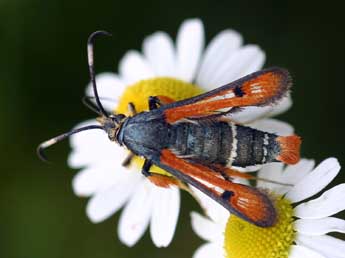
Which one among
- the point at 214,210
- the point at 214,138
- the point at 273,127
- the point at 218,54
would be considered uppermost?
the point at 218,54

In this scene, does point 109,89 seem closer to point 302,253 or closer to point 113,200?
point 113,200

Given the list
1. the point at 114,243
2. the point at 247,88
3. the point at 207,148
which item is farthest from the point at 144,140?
the point at 114,243

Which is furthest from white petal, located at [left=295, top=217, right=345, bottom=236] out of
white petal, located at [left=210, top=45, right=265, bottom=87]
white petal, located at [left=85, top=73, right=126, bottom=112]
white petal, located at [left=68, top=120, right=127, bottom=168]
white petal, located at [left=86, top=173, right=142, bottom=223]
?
white petal, located at [left=85, top=73, right=126, bottom=112]

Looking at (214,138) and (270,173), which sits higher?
(214,138)

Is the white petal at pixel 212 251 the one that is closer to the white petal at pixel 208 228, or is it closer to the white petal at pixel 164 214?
the white petal at pixel 208 228

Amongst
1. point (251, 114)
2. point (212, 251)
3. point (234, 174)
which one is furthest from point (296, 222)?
point (251, 114)
